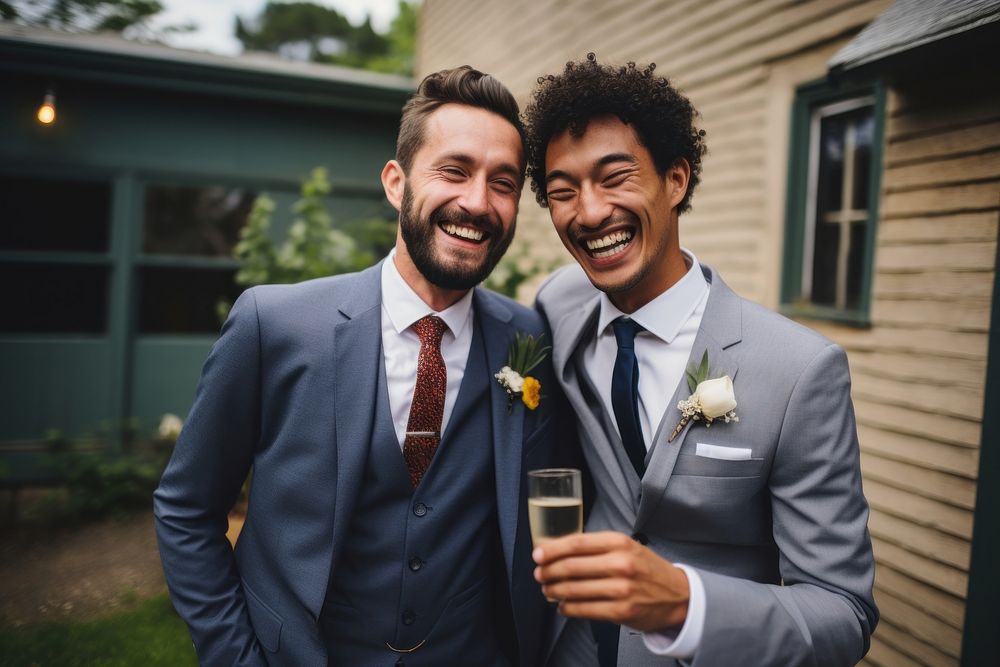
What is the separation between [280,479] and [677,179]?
167 centimetres

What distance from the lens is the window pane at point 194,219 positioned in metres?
7.68

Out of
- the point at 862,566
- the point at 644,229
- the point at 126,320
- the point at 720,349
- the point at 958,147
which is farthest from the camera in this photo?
the point at 126,320

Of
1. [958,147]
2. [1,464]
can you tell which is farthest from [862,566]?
[1,464]

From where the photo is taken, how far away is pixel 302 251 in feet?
16.6

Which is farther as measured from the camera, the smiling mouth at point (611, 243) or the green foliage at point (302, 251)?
the green foliage at point (302, 251)

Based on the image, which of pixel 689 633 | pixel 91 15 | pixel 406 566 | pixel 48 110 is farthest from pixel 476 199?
pixel 91 15

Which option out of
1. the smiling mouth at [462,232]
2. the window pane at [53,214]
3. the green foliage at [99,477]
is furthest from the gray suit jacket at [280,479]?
the window pane at [53,214]

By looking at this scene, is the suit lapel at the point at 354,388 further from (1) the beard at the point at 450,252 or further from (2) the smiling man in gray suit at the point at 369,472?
(1) the beard at the point at 450,252

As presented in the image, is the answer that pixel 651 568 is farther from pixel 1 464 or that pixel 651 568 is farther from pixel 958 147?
pixel 1 464

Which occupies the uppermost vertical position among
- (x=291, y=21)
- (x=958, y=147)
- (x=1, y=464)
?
(x=291, y=21)

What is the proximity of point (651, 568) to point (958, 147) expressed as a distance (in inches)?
119

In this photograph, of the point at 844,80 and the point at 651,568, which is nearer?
the point at 651,568

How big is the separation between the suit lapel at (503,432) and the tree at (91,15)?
767cm

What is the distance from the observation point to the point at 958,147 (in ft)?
10.9
